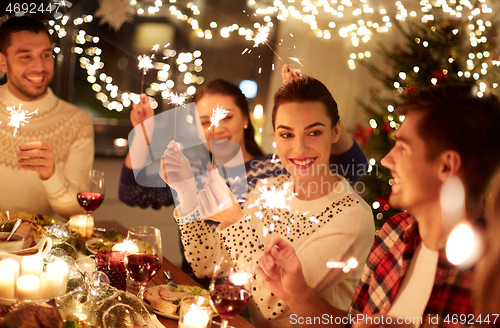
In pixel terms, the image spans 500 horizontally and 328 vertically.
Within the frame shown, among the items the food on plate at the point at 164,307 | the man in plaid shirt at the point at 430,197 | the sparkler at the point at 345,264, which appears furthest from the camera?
the sparkler at the point at 345,264

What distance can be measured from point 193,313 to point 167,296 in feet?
0.88

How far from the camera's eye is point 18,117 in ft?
6.94

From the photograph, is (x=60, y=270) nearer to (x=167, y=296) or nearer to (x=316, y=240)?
(x=167, y=296)

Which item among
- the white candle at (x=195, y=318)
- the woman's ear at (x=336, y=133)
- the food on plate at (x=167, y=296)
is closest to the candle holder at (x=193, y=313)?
the white candle at (x=195, y=318)

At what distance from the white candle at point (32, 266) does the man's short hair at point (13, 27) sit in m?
1.25

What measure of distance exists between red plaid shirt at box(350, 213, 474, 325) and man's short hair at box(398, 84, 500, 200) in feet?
0.69

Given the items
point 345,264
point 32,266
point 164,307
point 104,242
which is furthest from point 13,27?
point 345,264

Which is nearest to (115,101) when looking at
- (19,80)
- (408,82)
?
(19,80)

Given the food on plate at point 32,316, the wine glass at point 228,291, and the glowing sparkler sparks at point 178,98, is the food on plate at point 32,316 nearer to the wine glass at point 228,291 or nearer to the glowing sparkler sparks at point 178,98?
the wine glass at point 228,291

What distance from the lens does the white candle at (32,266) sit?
116 centimetres

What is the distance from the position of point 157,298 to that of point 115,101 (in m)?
1.47

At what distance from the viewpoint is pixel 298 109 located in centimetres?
141

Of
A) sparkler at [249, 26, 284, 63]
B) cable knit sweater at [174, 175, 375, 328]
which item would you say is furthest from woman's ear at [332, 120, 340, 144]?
sparkler at [249, 26, 284, 63]

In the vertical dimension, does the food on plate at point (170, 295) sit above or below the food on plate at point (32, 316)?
below
